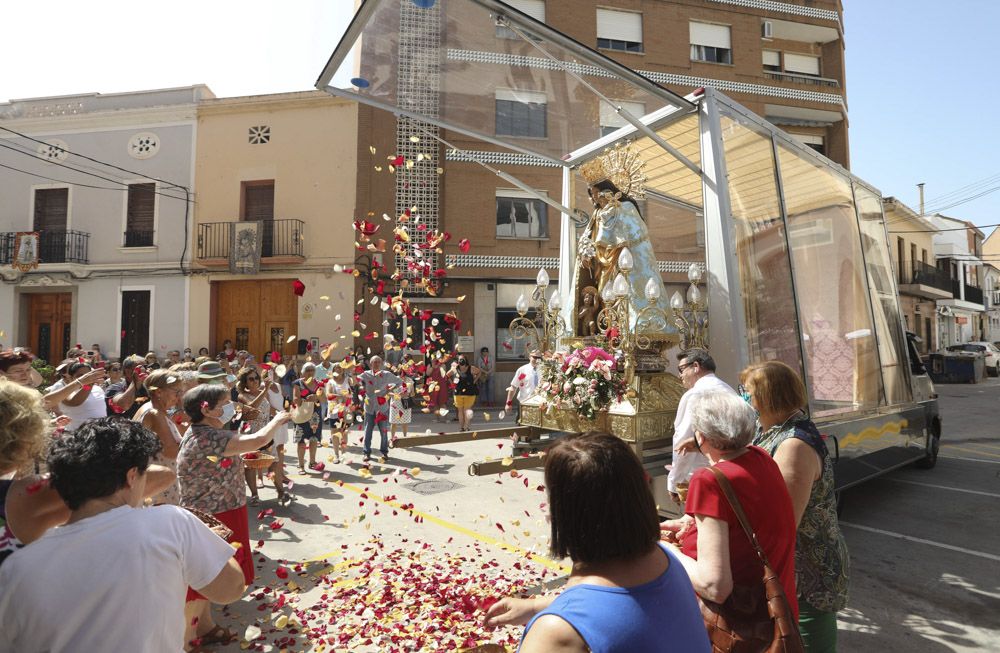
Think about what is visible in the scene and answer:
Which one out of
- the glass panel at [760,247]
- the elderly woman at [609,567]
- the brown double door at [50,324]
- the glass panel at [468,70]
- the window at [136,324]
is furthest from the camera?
the brown double door at [50,324]

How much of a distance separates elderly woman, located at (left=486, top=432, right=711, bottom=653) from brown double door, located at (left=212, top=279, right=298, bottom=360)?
17.1m

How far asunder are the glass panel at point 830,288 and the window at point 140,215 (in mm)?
19590

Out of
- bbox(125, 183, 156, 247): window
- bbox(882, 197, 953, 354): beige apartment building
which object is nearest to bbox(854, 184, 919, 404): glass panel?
bbox(125, 183, 156, 247): window

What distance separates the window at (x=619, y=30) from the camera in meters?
18.5

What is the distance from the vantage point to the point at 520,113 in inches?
199

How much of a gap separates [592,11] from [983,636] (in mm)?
19566

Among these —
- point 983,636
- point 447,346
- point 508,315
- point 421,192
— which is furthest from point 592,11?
point 983,636

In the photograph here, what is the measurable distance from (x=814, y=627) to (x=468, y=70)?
450cm

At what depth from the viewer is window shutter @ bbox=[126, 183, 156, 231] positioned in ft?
59.7

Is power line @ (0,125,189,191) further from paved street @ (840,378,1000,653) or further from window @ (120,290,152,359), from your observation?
paved street @ (840,378,1000,653)

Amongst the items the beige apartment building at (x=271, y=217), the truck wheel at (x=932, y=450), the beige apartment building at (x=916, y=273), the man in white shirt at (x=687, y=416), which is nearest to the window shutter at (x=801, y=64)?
the beige apartment building at (x=916, y=273)

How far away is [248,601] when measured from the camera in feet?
13.2

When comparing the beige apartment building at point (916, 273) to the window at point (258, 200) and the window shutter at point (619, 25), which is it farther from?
the window at point (258, 200)

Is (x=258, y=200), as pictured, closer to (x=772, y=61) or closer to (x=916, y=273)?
(x=772, y=61)
